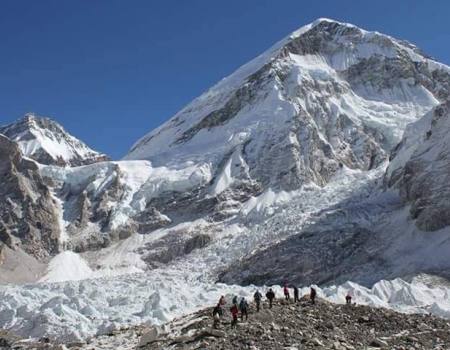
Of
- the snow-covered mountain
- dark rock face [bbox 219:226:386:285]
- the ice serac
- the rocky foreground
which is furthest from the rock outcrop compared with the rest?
the ice serac

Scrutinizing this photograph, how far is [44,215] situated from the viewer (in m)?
168

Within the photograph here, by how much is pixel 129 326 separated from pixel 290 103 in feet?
508

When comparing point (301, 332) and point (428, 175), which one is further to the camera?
point (428, 175)

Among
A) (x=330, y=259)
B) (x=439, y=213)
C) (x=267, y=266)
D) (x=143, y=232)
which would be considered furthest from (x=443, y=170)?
(x=143, y=232)

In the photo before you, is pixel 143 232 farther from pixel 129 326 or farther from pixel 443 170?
pixel 129 326

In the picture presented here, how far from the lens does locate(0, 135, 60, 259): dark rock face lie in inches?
6142

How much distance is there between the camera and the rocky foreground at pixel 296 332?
33.8 m

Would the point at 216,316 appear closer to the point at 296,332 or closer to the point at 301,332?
the point at 296,332

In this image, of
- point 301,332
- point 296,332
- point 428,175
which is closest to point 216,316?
point 296,332

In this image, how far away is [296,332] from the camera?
116 feet

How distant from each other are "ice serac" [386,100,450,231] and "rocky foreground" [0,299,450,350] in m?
68.4

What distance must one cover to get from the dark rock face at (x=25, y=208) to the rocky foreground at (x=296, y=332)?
114 metres

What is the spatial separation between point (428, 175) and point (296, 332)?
93.0 m

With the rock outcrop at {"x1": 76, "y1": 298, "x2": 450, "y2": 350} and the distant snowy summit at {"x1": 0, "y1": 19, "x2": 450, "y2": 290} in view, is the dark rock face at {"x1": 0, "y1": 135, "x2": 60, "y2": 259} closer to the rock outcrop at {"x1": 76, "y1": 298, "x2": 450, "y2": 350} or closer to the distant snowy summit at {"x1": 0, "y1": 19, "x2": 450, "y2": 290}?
the distant snowy summit at {"x1": 0, "y1": 19, "x2": 450, "y2": 290}
